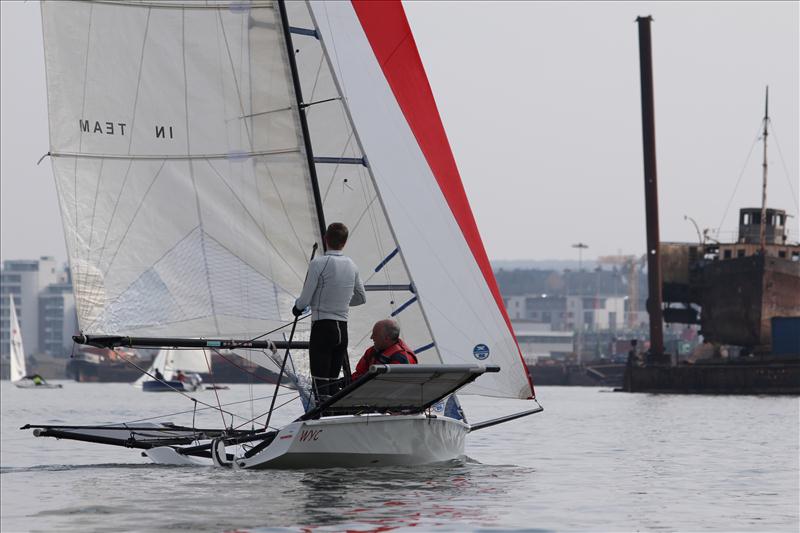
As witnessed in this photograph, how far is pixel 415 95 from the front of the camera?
1605cm

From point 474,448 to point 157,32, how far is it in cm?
876

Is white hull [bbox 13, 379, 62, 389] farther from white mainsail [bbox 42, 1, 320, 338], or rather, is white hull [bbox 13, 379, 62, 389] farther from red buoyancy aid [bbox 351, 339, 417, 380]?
red buoyancy aid [bbox 351, 339, 417, 380]

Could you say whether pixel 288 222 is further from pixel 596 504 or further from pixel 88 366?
pixel 88 366

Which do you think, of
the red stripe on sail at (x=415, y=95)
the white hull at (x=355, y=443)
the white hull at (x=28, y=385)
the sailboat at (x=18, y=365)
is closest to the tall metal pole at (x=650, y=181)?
the sailboat at (x=18, y=365)

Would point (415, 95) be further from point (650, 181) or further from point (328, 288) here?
point (650, 181)

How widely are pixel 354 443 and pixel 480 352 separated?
2728 mm

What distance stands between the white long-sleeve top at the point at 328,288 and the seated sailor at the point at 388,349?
15.5 inches

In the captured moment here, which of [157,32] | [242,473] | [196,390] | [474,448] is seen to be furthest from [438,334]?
[196,390]

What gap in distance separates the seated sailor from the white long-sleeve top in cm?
39

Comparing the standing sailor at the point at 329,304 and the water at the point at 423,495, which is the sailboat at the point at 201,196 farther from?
the standing sailor at the point at 329,304

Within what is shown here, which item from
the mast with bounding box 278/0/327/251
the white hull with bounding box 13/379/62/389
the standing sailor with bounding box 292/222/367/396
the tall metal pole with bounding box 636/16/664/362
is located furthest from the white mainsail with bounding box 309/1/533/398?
the white hull with bounding box 13/379/62/389

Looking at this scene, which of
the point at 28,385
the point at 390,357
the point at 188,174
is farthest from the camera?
the point at 28,385

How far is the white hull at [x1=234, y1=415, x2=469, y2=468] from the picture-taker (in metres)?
12.5

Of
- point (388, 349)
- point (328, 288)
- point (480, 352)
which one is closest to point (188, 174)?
point (328, 288)
